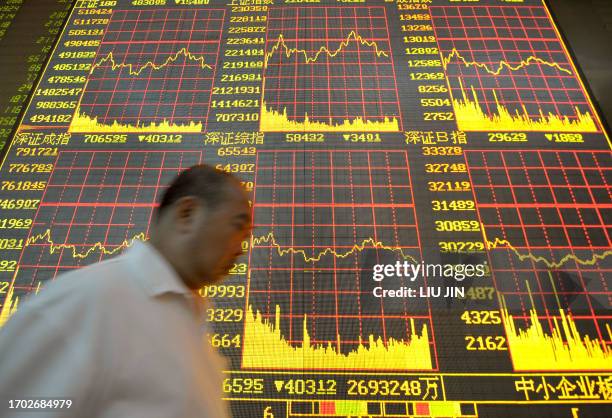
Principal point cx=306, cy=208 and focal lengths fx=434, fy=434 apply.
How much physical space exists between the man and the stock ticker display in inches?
59.7

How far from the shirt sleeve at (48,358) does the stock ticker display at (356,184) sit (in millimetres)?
1652

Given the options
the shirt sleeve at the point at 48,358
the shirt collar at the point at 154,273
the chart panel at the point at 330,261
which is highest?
the chart panel at the point at 330,261

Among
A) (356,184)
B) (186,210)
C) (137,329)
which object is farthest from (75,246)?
(137,329)

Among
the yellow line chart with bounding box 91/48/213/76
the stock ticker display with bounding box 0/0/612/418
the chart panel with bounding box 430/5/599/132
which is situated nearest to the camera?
the stock ticker display with bounding box 0/0/612/418

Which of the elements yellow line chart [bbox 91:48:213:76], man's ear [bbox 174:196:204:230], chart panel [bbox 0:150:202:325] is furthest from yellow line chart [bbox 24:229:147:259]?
man's ear [bbox 174:196:204:230]

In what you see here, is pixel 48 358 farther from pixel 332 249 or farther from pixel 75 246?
pixel 75 246

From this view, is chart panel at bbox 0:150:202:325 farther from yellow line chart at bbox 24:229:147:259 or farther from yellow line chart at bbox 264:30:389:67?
yellow line chart at bbox 264:30:389:67

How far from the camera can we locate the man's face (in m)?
0.86

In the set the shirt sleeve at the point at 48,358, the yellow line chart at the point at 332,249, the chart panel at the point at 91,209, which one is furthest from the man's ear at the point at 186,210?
the chart panel at the point at 91,209

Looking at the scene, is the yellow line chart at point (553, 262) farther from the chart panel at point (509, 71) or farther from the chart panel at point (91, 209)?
the chart panel at point (91, 209)

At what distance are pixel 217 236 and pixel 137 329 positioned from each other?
232mm

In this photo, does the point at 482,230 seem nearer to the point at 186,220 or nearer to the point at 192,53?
the point at 186,220

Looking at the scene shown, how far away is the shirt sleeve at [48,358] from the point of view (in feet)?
2.08

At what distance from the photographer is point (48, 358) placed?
651 mm
